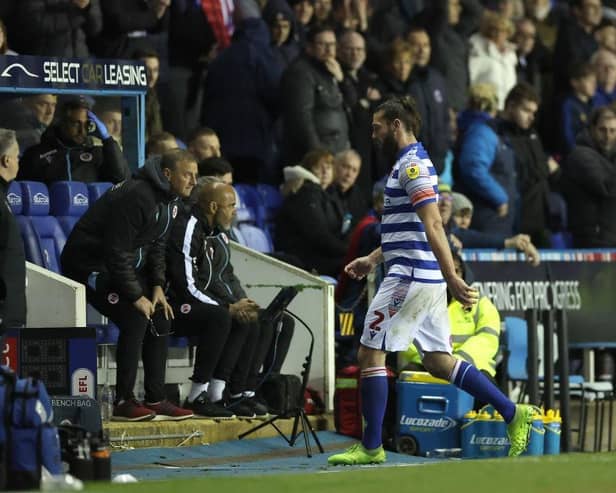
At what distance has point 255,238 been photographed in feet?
51.9

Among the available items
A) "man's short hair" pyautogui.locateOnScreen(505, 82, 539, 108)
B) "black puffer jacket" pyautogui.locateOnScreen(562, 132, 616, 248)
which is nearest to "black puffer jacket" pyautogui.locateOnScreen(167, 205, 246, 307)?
"black puffer jacket" pyautogui.locateOnScreen(562, 132, 616, 248)

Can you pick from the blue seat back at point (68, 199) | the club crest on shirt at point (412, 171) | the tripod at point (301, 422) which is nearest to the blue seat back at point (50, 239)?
the blue seat back at point (68, 199)

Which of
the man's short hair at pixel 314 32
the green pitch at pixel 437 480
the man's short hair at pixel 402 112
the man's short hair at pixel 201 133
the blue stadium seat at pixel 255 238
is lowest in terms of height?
the green pitch at pixel 437 480

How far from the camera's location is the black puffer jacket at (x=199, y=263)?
523 inches

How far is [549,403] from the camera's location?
14945 millimetres

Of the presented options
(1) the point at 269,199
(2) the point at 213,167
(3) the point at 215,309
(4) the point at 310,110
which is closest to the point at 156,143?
(2) the point at 213,167

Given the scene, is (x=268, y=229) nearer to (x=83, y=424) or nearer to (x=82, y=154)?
(x=82, y=154)

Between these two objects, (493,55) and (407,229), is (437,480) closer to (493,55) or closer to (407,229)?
(407,229)

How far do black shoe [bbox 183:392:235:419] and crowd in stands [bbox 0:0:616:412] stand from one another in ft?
2.03

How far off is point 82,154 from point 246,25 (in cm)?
349

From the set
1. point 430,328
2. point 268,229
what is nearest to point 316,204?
point 268,229

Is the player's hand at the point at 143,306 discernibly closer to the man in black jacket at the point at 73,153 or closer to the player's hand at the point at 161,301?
the player's hand at the point at 161,301

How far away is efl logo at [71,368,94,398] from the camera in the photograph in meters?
12.5

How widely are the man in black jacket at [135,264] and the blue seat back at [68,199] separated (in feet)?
2.93
